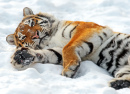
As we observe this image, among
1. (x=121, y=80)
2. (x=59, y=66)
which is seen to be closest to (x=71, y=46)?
(x=59, y=66)

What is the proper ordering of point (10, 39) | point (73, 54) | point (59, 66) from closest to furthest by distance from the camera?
point (73, 54)
point (59, 66)
point (10, 39)

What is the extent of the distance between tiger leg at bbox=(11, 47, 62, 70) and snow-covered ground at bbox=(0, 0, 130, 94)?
72 mm

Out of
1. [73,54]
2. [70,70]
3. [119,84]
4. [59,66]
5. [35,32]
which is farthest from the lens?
[35,32]

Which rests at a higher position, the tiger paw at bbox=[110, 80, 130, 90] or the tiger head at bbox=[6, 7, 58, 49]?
the tiger head at bbox=[6, 7, 58, 49]

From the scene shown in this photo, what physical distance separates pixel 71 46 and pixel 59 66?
259 mm

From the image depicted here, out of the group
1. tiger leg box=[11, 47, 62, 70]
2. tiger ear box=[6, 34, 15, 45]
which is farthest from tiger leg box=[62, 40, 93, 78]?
tiger ear box=[6, 34, 15, 45]

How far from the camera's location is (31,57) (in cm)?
237

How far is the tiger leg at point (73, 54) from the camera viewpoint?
219cm

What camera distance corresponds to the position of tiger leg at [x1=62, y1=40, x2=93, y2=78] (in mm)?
2194

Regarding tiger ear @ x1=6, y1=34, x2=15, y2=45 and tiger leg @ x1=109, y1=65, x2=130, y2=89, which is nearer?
tiger leg @ x1=109, y1=65, x2=130, y2=89

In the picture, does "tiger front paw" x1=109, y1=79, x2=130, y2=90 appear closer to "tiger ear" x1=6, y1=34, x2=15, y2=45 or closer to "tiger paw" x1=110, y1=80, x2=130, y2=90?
"tiger paw" x1=110, y1=80, x2=130, y2=90

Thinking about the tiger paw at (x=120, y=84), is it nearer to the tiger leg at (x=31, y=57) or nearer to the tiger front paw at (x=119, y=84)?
the tiger front paw at (x=119, y=84)

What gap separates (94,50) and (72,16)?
7.74ft

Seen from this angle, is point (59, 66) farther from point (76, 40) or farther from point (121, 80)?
point (121, 80)
